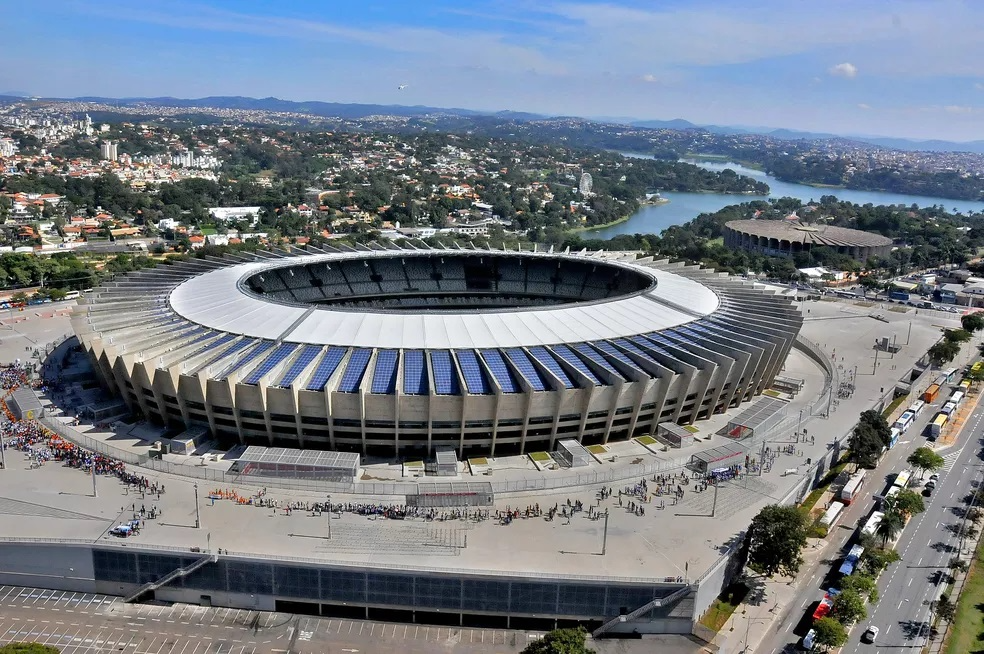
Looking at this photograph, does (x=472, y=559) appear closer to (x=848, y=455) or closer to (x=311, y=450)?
(x=311, y=450)

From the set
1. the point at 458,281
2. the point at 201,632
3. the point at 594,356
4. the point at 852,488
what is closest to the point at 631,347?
the point at 594,356

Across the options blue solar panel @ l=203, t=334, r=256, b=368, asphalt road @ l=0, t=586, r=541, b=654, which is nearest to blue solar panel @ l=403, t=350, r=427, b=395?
blue solar panel @ l=203, t=334, r=256, b=368

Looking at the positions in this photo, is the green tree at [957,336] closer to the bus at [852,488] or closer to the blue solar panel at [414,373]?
the bus at [852,488]

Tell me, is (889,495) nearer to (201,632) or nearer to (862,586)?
(862,586)

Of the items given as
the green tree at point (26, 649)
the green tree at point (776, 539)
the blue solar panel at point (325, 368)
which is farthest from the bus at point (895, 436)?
the green tree at point (26, 649)

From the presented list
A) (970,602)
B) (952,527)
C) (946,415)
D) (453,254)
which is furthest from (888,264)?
(970,602)

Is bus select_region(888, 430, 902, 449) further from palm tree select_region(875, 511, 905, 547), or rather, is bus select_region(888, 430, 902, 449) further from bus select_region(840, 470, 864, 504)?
palm tree select_region(875, 511, 905, 547)
